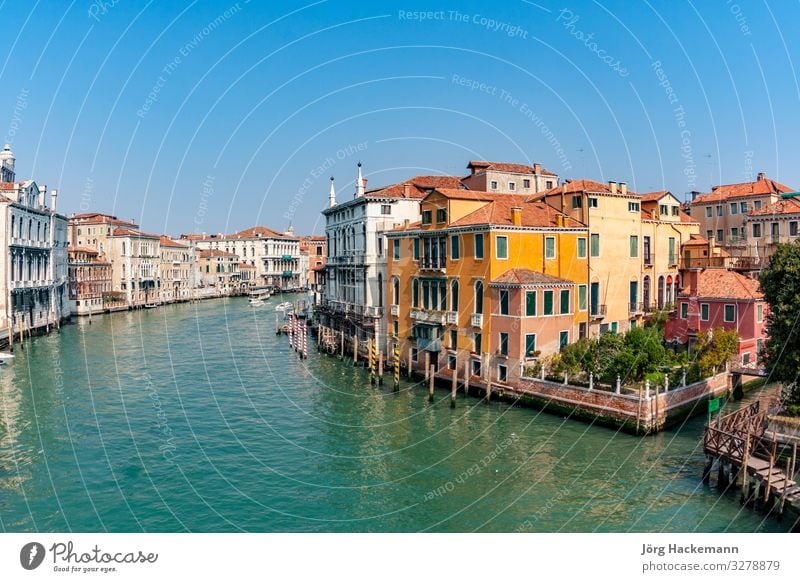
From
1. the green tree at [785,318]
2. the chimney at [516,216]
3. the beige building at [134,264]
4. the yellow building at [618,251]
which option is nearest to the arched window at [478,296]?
the chimney at [516,216]

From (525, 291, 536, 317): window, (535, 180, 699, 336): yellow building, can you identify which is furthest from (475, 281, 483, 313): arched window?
(535, 180, 699, 336): yellow building

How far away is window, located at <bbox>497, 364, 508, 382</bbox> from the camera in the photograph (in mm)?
22217

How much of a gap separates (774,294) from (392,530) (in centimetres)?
1145

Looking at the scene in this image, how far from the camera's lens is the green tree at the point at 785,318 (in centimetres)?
1658

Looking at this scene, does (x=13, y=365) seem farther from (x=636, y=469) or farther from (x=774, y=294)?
(x=774, y=294)

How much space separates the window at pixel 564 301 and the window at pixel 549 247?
1576 mm

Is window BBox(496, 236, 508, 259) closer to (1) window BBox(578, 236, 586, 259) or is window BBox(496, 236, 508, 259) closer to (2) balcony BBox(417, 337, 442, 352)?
(1) window BBox(578, 236, 586, 259)

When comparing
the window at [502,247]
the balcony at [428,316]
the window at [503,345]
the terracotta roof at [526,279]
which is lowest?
the window at [503,345]

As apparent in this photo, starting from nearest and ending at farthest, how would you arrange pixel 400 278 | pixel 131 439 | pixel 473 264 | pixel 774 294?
pixel 774 294 < pixel 131 439 < pixel 473 264 < pixel 400 278

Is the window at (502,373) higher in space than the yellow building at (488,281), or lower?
lower

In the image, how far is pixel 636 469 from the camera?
52.4 feet

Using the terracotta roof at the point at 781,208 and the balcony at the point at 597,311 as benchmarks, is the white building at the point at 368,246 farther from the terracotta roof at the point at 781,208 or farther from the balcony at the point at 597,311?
the terracotta roof at the point at 781,208

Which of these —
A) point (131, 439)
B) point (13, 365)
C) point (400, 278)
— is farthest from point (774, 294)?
point (13, 365)

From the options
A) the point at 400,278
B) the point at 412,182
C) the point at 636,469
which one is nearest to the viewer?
the point at 636,469
